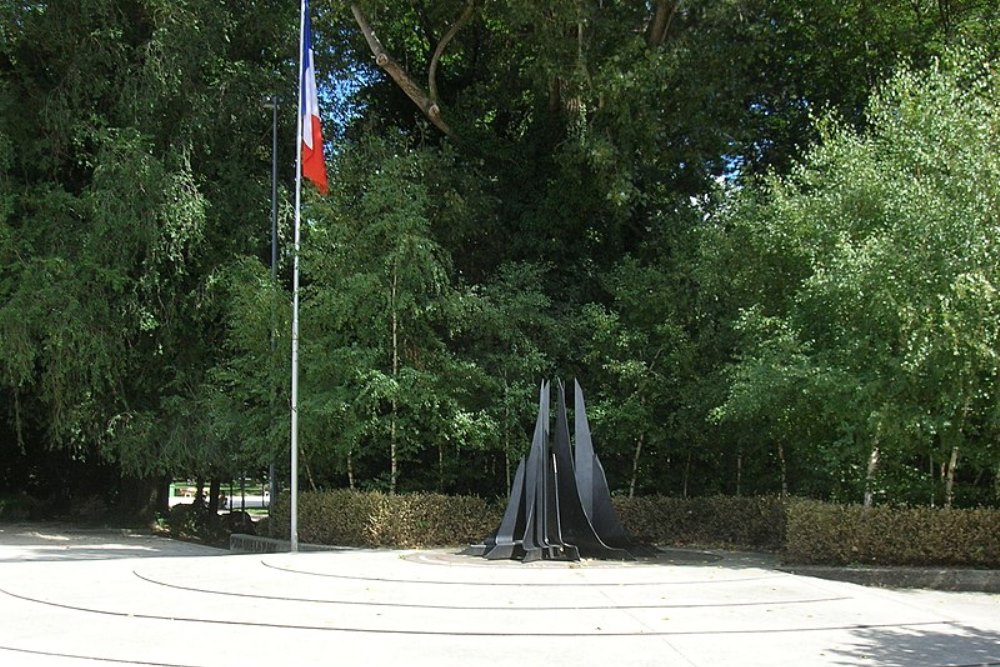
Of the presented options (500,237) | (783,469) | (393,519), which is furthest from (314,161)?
(783,469)

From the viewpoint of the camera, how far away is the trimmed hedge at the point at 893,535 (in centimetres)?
1257

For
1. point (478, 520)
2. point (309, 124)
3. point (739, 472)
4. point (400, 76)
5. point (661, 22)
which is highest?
point (661, 22)

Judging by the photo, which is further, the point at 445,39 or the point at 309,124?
the point at 445,39

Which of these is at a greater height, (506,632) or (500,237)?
(500,237)

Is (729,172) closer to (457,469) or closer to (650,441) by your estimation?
(650,441)

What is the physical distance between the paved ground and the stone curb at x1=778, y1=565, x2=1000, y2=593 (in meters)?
0.30

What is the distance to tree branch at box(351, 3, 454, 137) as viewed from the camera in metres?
20.3

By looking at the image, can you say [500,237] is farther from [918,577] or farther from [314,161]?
[918,577]

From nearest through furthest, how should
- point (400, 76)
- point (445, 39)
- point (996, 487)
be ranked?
1. point (996, 487)
2. point (445, 39)
3. point (400, 76)

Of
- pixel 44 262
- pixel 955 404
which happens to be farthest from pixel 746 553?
pixel 44 262

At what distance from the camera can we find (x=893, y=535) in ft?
42.1

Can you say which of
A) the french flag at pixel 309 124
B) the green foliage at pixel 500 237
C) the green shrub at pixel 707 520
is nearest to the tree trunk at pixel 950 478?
the green foliage at pixel 500 237

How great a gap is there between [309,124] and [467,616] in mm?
10097

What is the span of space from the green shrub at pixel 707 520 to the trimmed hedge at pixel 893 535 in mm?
3163
